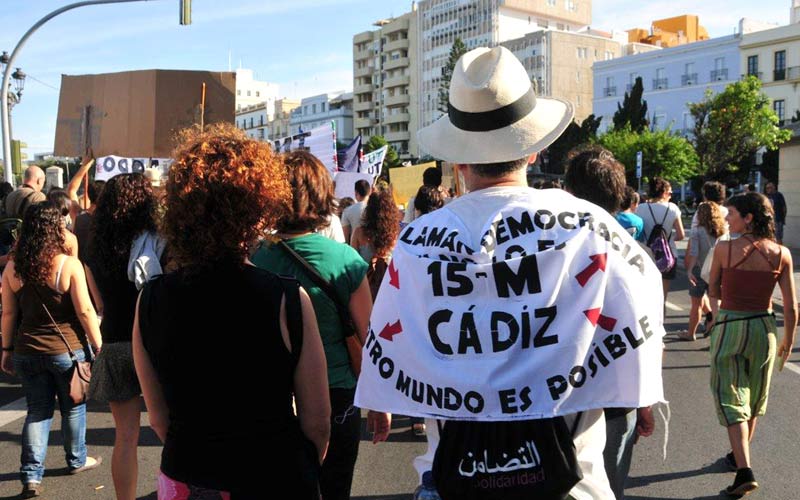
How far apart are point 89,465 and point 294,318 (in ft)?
11.7

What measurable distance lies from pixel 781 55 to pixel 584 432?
5901cm

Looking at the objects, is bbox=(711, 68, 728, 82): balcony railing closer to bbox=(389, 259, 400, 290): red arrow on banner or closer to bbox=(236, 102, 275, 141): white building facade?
bbox=(389, 259, 400, 290): red arrow on banner

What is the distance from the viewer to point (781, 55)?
52.8m

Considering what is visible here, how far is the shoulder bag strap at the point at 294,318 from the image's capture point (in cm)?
220

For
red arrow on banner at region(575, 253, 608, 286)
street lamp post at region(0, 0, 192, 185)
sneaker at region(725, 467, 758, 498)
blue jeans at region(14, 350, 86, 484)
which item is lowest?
sneaker at region(725, 467, 758, 498)

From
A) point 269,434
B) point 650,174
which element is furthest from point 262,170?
point 650,174

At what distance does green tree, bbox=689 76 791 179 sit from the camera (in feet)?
111

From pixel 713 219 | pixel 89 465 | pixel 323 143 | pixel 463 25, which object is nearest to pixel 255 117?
pixel 463 25

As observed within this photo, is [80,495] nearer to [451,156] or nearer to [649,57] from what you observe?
[451,156]

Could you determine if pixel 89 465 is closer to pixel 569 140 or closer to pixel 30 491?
pixel 30 491

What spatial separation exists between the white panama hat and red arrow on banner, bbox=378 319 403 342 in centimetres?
51

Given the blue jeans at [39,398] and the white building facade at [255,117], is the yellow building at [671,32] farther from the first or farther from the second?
the blue jeans at [39,398]

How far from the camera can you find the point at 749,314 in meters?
4.72

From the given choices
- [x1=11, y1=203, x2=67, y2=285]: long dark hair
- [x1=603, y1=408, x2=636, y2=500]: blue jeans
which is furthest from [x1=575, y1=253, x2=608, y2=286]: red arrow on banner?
[x1=11, y1=203, x2=67, y2=285]: long dark hair
